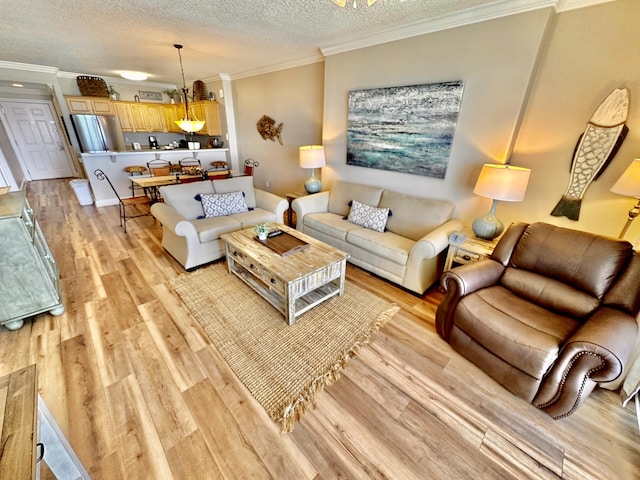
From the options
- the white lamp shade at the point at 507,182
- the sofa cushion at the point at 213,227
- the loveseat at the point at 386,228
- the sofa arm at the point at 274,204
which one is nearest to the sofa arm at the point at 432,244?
the loveseat at the point at 386,228

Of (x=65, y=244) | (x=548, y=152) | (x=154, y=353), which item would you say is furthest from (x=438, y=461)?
(x=65, y=244)

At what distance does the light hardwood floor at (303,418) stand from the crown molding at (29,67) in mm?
4967

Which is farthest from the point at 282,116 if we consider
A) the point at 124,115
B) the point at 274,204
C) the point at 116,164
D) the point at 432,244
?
the point at 124,115

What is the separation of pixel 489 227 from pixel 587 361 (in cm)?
128

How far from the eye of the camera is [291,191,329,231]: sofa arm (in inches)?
135

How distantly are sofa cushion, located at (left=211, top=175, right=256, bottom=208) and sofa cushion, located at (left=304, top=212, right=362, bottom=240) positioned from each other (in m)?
0.86

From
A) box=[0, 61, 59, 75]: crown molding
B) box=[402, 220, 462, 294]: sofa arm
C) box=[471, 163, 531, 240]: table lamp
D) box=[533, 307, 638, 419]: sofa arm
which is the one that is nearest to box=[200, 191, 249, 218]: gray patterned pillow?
box=[402, 220, 462, 294]: sofa arm

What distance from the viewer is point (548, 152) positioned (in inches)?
88.1

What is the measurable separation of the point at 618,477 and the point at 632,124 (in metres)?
2.24

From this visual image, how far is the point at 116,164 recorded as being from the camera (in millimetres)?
5074

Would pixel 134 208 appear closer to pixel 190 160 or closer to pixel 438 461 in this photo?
pixel 190 160

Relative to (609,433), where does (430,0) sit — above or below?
above

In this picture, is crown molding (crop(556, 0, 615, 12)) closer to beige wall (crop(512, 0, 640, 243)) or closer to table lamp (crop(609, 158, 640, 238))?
beige wall (crop(512, 0, 640, 243))

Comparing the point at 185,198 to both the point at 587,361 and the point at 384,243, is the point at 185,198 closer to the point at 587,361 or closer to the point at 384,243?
the point at 384,243
